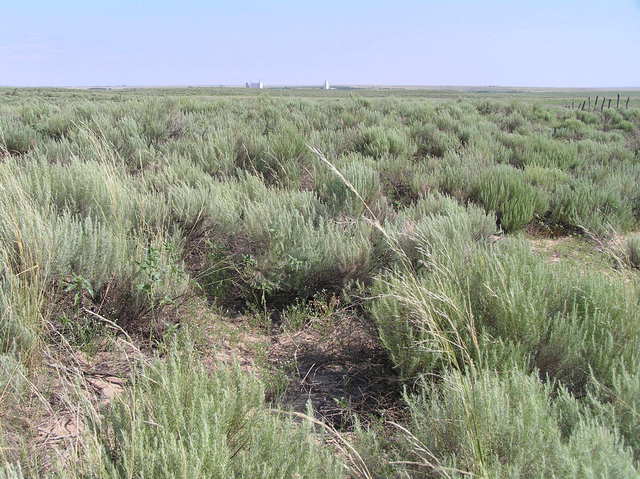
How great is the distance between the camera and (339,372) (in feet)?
10.9

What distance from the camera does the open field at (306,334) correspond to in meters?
1.96

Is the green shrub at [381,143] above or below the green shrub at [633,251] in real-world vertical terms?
above

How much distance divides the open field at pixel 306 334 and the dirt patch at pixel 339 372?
0.01m

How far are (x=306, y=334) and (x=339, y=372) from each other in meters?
0.49

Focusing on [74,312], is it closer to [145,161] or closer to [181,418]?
[181,418]

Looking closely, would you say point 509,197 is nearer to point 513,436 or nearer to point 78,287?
point 513,436

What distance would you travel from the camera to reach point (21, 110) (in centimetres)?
1076

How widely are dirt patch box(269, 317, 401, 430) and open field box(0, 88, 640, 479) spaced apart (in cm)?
1

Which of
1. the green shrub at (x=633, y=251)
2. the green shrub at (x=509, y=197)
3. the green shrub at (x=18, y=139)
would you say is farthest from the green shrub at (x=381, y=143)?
the green shrub at (x=18, y=139)

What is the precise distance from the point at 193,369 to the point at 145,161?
18.5ft

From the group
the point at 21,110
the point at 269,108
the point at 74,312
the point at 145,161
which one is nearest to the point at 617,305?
the point at 74,312

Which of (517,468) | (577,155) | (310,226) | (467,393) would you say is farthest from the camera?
(577,155)

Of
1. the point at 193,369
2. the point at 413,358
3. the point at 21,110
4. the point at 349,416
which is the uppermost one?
the point at 21,110

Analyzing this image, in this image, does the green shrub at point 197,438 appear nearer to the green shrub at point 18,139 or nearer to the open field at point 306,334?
the open field at point 306,334
